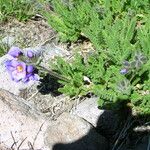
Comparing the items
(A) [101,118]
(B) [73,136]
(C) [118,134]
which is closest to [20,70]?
(B) [73,136]

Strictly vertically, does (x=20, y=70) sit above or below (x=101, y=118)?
above

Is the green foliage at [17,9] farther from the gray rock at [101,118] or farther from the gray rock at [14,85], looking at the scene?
the gray rock at [101,118]

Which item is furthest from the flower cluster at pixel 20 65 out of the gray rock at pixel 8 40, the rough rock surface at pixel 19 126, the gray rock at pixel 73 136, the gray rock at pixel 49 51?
the gray rock at pixel 8 40

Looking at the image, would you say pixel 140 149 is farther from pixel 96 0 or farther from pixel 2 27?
pixel 2 27

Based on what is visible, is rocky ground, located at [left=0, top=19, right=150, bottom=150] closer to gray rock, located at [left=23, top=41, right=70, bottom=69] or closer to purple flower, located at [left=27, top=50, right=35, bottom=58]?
gray rock, located at [left=23, top=41, right=70, bottom=69]

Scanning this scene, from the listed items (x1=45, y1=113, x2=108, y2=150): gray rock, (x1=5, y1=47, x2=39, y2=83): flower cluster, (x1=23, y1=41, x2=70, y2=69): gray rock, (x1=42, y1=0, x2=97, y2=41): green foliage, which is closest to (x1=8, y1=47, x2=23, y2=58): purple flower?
(x1=5, y1=47, x2=39, y2=83): flower cluster

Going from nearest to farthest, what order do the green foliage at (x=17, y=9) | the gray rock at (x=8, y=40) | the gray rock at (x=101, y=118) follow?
the gray rock at (x=101, y=118), the gray rock at (x=8, y=40), the green foliage at (x=17, y=9)

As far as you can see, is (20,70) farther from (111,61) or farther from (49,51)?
(49,51)
